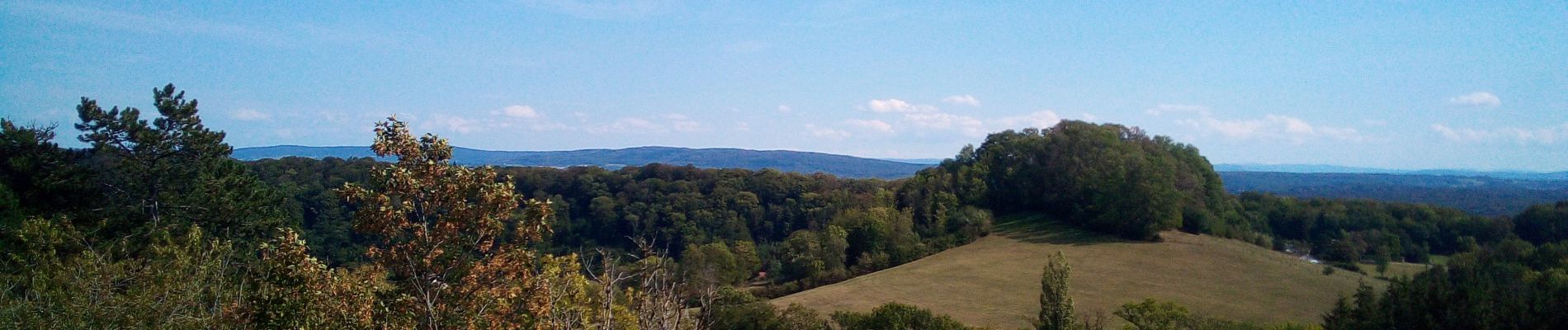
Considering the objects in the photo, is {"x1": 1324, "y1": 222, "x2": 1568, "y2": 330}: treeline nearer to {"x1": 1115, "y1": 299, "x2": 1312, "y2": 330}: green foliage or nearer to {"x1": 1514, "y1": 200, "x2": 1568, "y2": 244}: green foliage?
{"x1": 1115, "y1": 299, "x2": 1312, "y2": 330}: green foliage

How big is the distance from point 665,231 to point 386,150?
56.5 metres

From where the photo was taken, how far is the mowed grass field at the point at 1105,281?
3109 cm

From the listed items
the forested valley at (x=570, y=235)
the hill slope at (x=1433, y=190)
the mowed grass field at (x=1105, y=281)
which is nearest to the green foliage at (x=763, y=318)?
the forested valley at (x=570, y=235)

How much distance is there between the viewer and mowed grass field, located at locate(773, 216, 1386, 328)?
1224 inches

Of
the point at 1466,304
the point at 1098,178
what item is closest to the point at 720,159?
the point at 1098,178

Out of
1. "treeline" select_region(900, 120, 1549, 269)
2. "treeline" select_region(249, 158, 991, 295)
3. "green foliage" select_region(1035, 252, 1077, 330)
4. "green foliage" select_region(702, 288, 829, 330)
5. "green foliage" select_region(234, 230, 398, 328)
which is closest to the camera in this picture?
"green foliage" select_region(234, 230, 398, 328)

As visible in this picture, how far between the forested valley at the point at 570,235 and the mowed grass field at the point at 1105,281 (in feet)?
10.4

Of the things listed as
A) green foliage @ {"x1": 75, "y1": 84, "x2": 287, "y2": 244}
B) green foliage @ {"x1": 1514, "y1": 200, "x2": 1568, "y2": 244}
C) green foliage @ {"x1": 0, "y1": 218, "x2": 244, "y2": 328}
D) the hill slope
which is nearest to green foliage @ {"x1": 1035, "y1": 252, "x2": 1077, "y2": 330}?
green foliage @ {"x1": 0, "y1": 218, "x2": 244, "y2": 328}

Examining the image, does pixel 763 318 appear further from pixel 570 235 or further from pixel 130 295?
pixel 570 235

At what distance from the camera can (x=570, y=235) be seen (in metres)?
62.3

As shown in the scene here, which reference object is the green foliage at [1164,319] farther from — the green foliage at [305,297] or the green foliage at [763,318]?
the green foliage at [305,297]

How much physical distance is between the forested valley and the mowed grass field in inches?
125

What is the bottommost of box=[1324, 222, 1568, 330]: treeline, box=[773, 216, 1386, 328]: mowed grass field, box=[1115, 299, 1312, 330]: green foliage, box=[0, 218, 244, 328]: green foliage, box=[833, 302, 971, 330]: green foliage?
box=[773, 216, 1386, 328]: mowed grass field

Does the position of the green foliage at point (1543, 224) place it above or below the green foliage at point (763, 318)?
above
